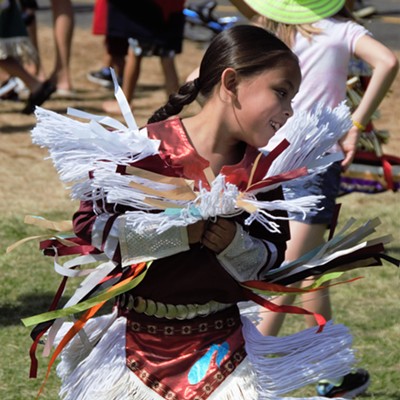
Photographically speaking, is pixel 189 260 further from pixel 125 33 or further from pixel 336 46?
pixel 125 33

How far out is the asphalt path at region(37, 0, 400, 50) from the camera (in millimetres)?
14734

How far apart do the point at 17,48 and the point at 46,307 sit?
13.4ft

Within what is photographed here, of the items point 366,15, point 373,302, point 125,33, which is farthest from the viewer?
point 125,33

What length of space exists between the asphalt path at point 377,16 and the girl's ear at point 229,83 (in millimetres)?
11086

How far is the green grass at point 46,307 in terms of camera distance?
4.47 metres

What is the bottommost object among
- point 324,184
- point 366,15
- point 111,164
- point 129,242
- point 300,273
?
point 366,15

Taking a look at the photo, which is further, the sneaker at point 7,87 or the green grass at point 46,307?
the sneaker at point 7,87

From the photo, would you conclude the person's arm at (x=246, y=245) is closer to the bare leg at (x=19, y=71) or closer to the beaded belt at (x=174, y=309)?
the beaded belt at (x=174, y=309)

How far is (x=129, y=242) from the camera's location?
285 centimetres

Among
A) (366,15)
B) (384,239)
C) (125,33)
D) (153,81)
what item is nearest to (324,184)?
(384,239)

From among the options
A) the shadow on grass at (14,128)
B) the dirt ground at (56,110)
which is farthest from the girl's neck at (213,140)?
the shadow on grass at (14,128)

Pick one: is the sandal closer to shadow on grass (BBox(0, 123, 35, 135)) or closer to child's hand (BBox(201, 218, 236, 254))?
shadow on grass (BBox(0, 123, 35, 135))

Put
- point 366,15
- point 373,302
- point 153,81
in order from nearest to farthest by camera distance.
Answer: point 373,302 < point 366,15 < point 153,81

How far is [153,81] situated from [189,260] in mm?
8781
